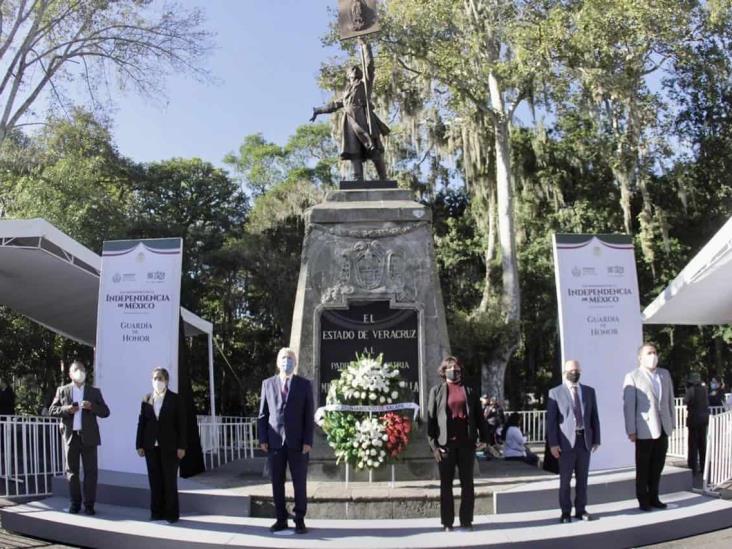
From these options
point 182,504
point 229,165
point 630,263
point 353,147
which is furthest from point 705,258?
point 229,165

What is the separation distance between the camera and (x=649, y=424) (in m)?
6.75

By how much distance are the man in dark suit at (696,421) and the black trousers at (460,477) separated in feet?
14.7

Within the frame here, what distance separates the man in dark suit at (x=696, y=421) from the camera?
A: 9.39 metres

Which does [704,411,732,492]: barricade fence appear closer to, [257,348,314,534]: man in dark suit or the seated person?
the seated person

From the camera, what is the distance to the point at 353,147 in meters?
9.24

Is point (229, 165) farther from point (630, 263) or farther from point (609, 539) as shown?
point (609, 539)

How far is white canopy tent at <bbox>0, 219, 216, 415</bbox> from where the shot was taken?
34.1ft

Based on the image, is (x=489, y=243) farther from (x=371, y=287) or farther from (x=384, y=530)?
(x=384, y=530)

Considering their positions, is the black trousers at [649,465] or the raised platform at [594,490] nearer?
the black trousers at [649,465]

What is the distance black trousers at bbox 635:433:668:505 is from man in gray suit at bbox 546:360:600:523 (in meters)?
0.57

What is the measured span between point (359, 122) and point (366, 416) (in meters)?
3.73

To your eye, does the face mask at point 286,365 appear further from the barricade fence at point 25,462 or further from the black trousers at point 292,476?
the barricade fence at point 25,462

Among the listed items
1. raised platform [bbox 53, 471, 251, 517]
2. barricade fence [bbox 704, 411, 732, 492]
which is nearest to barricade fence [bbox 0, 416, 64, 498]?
raised platform [bbox 53, 471, 251, 517]

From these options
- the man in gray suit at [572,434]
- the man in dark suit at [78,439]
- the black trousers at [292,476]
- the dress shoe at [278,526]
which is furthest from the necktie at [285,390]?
the man in gray suit at [572,434]
